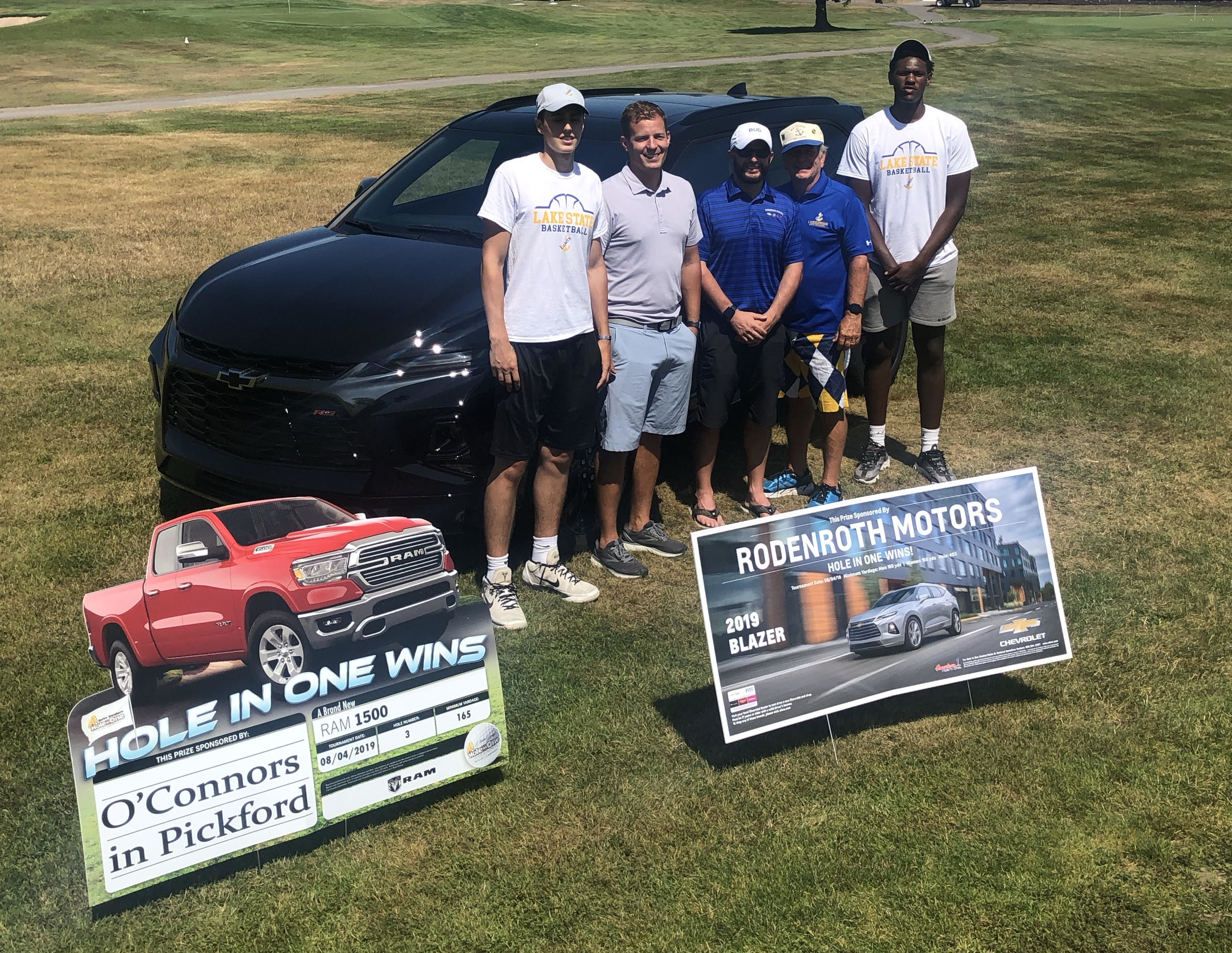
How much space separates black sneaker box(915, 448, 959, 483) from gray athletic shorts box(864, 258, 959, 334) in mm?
642

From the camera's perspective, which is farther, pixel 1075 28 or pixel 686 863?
pixel 1075 28

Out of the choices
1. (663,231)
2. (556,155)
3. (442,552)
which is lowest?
(442,552)

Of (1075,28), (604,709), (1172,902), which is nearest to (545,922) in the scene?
(604,709)

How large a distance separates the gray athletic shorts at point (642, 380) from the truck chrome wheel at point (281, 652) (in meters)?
1.80

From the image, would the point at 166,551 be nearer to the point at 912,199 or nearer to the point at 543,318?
the point at 543,318

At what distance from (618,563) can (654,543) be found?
25cm

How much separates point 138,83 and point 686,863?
104 feet

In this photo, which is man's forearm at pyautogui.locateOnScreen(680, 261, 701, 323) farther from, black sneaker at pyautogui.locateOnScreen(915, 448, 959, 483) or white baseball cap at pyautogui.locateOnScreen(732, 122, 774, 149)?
black sneaker at pyautogui.locateOnScreen(915, 448, 959, 483)

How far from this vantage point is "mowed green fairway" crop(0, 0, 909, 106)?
31.4 metres

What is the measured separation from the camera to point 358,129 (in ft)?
65.4

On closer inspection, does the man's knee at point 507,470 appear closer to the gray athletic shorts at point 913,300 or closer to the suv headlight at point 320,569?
the suv headlight at point 320,569

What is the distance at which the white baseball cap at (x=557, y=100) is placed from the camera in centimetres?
391

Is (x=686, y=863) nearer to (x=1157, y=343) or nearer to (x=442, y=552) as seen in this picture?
(x=442, y=552)

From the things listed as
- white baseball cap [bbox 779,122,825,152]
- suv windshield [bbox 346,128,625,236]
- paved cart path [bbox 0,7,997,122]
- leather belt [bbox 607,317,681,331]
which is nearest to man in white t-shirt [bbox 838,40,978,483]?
white baseball cap [bbox 779,122,825,152]
